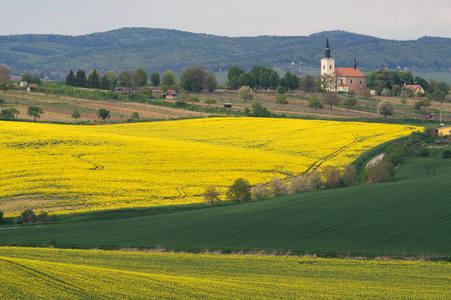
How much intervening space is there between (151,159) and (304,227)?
30332 millimetres

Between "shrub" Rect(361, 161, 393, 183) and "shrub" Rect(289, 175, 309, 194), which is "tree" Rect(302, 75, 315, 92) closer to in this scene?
"shrub" Rect(361, 161, 393, 183)

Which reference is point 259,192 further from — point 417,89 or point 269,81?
point 417,89

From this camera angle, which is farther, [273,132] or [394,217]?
[273,132]

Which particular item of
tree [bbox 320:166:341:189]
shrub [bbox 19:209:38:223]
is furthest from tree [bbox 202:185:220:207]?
shrub [bbox 19:209:38:223]

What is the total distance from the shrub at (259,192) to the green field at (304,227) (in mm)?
6316

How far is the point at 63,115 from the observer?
105 m

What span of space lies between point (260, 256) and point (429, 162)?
125 feet

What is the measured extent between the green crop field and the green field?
9.97 feet

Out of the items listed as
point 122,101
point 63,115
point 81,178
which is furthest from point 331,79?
point 81,178

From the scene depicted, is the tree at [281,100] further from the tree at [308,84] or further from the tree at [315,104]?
the tree at [308,84]

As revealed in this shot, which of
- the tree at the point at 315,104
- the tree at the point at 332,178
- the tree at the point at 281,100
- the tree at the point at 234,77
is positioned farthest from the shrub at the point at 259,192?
the tree at the point at 234,77

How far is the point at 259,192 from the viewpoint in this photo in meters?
51.2

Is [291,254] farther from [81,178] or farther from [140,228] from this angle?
[81,178]

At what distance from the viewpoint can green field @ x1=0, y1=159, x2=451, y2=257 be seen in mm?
32062
